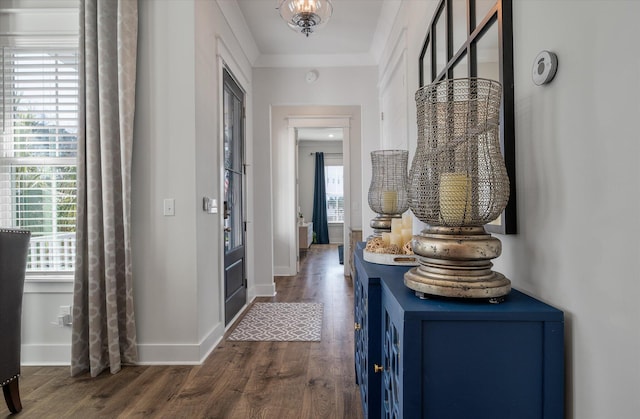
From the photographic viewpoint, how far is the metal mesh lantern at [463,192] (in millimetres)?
866

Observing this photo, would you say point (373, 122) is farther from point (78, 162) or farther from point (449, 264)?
point (449, 264)

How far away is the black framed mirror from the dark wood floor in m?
1.39

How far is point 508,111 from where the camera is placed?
3.48 ft

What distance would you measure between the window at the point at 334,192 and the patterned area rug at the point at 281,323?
6168 mm

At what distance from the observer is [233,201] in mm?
3533

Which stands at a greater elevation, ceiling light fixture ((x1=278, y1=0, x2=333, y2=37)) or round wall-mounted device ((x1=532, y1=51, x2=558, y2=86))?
ceiling light fixture ((x1=278, y1=0, x2=333, y2=37))

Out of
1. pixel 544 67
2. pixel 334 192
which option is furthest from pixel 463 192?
pixel 334 192

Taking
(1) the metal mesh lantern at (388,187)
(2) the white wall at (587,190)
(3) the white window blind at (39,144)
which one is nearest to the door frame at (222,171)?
(3) the white window blind at (39,144)

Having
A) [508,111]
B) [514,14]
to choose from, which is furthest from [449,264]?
[514,14]

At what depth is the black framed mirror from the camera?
1.06m

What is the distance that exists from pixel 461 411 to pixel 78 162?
2.47 meters

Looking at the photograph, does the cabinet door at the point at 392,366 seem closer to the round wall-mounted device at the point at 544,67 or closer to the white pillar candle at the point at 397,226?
the white pillar candle at the point at 397,226

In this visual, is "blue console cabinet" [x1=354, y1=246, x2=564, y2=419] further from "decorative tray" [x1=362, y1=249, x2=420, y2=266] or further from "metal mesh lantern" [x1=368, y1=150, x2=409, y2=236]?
"metal mesh lantern" [x1=368, y1=150, x2=409, y2=236]

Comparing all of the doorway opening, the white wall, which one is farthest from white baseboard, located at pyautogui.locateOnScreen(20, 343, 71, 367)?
the doorway opening
